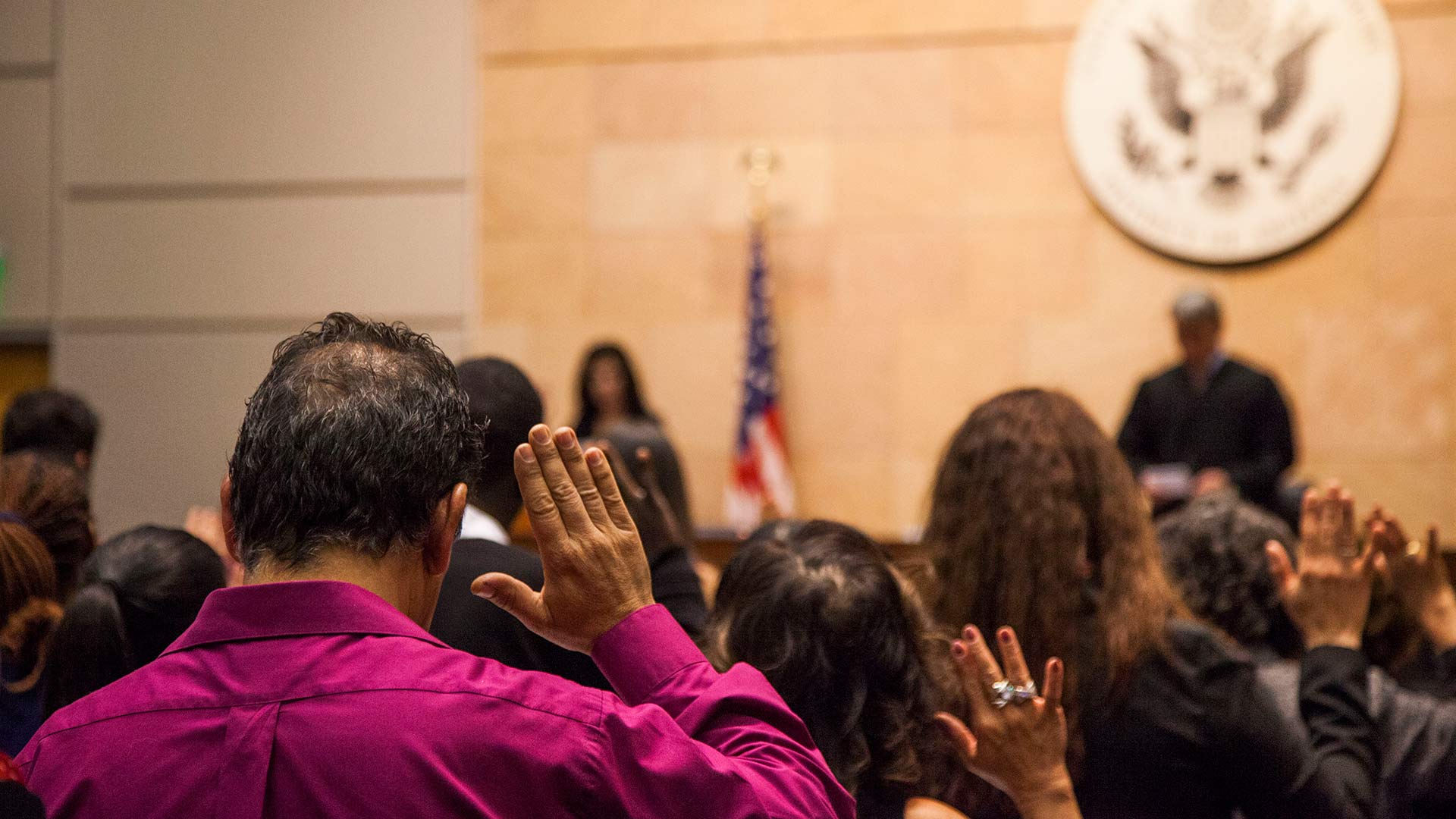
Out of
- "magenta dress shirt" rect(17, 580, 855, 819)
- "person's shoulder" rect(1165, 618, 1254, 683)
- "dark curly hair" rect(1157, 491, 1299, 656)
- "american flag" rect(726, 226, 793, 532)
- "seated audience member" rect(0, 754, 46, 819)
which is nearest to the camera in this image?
"seated audience member" rect(0, 754, 46, 819)

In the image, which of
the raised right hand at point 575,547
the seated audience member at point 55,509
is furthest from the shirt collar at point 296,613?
the seated audience member at point 55,509

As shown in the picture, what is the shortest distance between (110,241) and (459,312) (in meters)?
2.00

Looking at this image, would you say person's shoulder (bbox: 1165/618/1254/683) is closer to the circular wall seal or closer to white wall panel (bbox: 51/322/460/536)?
the circular wall seal

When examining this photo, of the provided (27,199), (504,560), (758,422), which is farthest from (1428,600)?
(27,199)

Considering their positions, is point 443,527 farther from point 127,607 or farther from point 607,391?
point 607,391

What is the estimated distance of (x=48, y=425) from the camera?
161 inches

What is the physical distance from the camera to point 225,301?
7340 millimetres

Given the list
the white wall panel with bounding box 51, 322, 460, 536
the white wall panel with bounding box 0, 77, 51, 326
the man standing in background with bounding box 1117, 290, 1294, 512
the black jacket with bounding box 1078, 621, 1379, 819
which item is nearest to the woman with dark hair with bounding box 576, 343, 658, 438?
the white wall panel with bounding box 51, 322, 460, 536

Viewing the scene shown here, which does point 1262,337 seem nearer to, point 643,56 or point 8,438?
point 643,56

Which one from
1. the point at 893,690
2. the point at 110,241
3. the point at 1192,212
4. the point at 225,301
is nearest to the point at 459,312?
the point at 225,301

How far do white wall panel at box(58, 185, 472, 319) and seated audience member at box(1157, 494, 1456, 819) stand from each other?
522 cm

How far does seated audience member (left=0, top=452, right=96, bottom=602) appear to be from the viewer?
2613 mm

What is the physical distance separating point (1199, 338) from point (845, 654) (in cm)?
487

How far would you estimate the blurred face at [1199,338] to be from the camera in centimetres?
605
